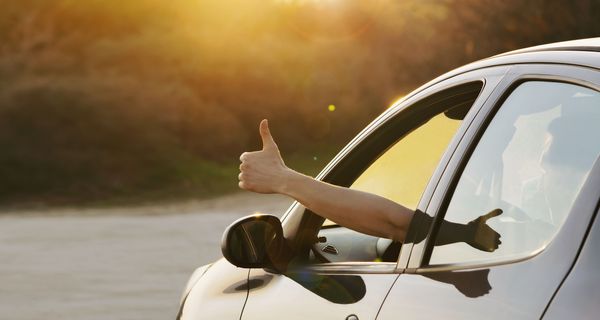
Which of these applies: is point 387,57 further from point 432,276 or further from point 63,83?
point 432,276

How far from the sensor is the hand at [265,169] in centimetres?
346

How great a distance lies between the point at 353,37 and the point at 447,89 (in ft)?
154

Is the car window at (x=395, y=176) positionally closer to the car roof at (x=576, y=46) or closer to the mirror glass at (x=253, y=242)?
the mirror glass at (x=253, y=242)

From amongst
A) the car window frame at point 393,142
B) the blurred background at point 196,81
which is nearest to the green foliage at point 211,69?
the blurred background at point 196,81

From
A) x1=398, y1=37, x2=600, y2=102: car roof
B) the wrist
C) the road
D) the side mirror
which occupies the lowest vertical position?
the road

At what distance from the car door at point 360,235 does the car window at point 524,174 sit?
4.0 inches

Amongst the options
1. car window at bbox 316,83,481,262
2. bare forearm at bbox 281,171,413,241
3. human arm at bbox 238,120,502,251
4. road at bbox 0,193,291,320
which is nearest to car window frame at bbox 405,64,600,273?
human arm at bbox 238,120,502,251

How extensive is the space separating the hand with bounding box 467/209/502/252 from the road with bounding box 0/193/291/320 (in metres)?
6.89

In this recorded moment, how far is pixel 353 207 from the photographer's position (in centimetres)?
330

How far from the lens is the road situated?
10203 millimetres

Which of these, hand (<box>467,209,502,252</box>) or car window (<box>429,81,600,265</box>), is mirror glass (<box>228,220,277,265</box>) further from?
hand (<box>467,209,502,252</box>)

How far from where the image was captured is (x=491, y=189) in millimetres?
2639

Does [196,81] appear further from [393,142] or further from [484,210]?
[484,210]

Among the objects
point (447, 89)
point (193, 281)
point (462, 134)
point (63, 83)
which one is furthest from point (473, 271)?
point (63, 83)
